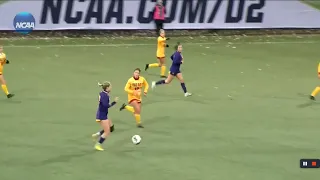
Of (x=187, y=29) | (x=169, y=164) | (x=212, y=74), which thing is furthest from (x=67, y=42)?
(x=169, y=164)

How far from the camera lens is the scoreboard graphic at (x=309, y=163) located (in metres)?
14.2

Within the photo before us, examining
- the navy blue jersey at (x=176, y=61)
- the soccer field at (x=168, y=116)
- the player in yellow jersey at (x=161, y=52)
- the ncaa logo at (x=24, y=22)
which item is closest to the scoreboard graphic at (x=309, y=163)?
the soccer field at (x=168, y=116)

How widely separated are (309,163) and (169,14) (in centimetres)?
1778

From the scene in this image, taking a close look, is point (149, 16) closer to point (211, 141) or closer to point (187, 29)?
point (187, 29)

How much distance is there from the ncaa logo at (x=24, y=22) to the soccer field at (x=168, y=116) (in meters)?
1.29

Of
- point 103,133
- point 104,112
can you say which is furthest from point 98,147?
point 104,112

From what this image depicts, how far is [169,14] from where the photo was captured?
1209 inches

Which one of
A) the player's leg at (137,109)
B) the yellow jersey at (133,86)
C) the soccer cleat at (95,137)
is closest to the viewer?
the soccer cleat at (95,137)

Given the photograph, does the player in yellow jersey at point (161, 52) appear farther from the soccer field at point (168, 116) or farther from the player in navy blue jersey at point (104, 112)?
the player in navy blue jersey at point (104, 112)

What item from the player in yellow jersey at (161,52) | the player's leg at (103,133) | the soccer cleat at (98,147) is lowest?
the soccer cleat at (98,147)

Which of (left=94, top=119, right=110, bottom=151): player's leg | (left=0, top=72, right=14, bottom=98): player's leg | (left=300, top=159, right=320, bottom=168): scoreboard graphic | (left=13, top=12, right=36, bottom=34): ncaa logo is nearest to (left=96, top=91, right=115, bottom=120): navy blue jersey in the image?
(left=94, top=119, right=110, bottom=151): player's leg

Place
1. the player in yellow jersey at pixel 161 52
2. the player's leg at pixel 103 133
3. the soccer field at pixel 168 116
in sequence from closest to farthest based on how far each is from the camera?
1. the soccer field at pixel 168 116
2. the player's leg at pixel 103 133
3. the player in yellow jersey at pixel 161 52

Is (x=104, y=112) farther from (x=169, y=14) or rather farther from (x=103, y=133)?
(x=169, y=14)

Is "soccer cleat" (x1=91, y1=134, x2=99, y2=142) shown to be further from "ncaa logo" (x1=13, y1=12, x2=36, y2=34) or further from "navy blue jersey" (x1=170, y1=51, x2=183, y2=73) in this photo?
"ncaa logo" (x1=13, y1=12, x2=36, y2=34)
